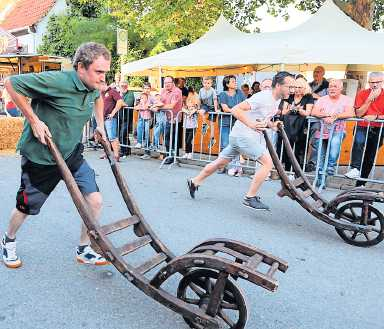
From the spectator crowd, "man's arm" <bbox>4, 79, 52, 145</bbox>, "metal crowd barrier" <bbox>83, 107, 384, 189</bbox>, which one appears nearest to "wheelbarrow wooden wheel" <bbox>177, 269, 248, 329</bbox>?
"man's arm" <bbox>4, 79, 52, 145</bbox>

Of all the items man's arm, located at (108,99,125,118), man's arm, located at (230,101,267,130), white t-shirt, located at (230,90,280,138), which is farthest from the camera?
man's arm, located at (108,99,125,118)

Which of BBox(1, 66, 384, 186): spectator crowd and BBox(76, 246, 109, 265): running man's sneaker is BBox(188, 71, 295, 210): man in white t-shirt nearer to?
BBox(1, 66, 384, 186): spectator crowd

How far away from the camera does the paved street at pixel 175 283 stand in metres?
2.75

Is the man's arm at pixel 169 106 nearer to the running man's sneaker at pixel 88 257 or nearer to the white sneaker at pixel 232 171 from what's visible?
the white sneaker at pixel 232 171

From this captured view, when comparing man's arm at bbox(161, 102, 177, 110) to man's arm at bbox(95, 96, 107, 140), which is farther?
man's arm at bbox(161, 102, 177, 110)

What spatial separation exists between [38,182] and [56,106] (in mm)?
622

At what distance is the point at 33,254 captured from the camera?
3.65 meters

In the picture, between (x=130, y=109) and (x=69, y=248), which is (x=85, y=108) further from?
(x=130, y=109)

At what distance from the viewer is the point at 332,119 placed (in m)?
6.36

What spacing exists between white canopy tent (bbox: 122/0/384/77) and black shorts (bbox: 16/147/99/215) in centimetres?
645

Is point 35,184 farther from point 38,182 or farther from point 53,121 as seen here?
point 53,121

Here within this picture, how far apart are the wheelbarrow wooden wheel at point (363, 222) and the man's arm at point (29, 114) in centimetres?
312

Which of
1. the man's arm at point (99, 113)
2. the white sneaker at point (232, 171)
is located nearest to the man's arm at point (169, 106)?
the white sneaker at point (232, 171)

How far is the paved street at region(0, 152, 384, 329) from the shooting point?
108 inches
